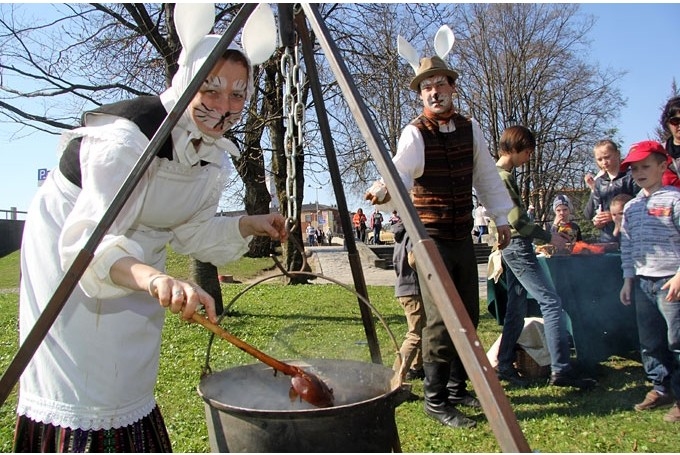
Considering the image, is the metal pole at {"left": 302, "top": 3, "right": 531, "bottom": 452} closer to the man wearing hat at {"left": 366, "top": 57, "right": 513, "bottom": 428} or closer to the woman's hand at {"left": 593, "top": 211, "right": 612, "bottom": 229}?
the man wearing hat at {"left": 366, "top": 57, "right": 513, "bottom": 428}

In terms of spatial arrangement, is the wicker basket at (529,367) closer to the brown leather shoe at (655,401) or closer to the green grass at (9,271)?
the brown leather shoe at (655,401)

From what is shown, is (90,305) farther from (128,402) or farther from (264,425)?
(264,425)

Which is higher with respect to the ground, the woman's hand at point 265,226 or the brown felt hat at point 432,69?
the brown felt hat at point 432,69

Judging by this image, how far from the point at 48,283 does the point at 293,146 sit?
3.07 ft

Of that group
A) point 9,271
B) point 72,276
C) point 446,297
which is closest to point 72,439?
point 72,276

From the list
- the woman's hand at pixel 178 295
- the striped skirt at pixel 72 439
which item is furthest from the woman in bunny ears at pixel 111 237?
the woman's hand at pixel 178 295

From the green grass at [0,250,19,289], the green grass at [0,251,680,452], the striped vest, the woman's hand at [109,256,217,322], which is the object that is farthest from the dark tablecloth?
the green grass at [0,250,19,289]

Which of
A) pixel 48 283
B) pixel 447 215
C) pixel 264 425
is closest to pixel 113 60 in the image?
pixel 447 215

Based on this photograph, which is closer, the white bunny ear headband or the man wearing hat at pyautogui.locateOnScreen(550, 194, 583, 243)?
the white bunny ear headband

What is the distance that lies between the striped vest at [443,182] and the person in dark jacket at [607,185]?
64.7 inches

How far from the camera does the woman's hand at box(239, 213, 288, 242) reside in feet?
7.05

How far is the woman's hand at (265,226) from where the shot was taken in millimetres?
2148

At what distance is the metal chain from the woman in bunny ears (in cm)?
23

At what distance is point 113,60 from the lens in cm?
781
